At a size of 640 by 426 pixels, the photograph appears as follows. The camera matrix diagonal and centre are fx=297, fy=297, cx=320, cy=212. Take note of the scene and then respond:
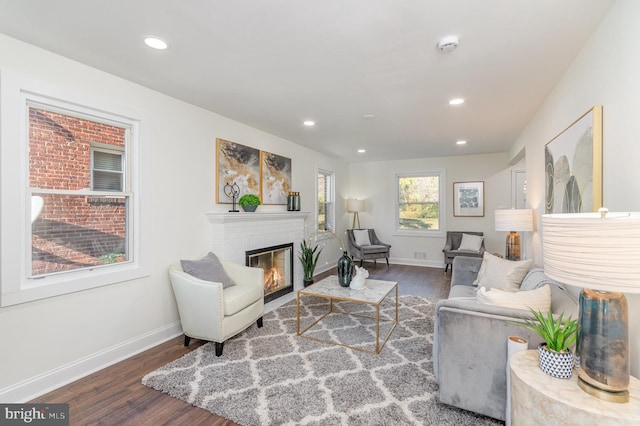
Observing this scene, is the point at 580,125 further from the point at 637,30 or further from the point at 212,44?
the point at 212,44

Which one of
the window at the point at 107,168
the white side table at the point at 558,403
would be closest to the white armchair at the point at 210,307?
the window at the point at 107,168

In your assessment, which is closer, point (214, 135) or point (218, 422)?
point (218, 422)

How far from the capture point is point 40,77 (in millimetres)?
2143

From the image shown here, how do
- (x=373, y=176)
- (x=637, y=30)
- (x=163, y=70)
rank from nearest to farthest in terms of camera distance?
(x=637, y=30) → (x=163, y=70) → (x=373, y=176)

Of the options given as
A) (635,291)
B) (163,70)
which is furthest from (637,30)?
(163,70)

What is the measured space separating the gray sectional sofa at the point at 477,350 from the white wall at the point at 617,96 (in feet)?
1.72

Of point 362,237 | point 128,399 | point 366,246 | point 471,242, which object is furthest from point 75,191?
point 471,242

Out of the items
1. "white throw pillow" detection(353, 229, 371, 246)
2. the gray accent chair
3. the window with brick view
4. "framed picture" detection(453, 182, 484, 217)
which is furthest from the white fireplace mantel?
"framed picture" detection(453, 182, 484, 217)

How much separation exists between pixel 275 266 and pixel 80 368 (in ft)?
8.13

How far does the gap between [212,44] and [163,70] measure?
694mm

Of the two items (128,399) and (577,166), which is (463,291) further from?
(128,399)

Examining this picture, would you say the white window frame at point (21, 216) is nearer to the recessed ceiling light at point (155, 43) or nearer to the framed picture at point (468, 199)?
the recessed ceiling light at point (155, 43)

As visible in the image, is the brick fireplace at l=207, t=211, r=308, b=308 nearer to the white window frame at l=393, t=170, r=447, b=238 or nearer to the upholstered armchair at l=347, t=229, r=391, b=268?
the upholstered armchair at l=347, t=229, r=391, b=268

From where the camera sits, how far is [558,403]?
118 centimetres
